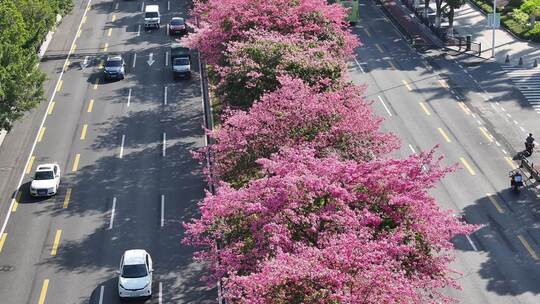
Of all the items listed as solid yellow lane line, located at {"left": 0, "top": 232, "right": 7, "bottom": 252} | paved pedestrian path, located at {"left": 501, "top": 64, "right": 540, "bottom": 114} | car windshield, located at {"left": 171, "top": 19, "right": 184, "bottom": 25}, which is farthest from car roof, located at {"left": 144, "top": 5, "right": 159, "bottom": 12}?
solid yellow lane line, located at {"left": 0, "top": 232, "right": 7, "bottom": 252}

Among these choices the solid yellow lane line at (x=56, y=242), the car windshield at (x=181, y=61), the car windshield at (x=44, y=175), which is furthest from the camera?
the car windshield at (x=181, y=61)

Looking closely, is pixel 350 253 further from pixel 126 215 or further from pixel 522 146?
pixel 522 146

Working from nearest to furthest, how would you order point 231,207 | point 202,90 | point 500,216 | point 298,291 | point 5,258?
point 298,291, point 231,207, point 5,258, point 500,216, point 202,90

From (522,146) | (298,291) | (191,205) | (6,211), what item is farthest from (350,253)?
(522,146)

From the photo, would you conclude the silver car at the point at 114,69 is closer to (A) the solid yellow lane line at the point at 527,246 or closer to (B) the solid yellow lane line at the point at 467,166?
(B) the solid yellow lane line at the point at 467,166

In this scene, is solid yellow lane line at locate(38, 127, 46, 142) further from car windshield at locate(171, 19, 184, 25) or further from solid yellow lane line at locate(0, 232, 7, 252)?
car windshield at locate(171, 19, 184, 25)

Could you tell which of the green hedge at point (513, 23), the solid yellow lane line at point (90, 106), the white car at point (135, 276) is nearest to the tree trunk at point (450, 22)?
the green hedge at point (513, 23)

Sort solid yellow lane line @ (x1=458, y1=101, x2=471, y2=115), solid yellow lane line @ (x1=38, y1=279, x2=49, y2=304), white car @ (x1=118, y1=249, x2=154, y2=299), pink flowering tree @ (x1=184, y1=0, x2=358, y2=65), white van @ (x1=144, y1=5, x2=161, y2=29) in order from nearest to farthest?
1. white car @ (x1=118, y1=249, x2=154, y2=299)
2. solid yellow lane line @ (x1=38, y1=279, x2=49, y2=304)
3. pink flowering tree @ (x1=184, y1=0, x2=358, y2=65)
4. solid yellow lane line @ (x1=458, y1=101, x2=471, y2=115)
5. white van @ (x1=144, y1=5, x2=161, y2=29)
